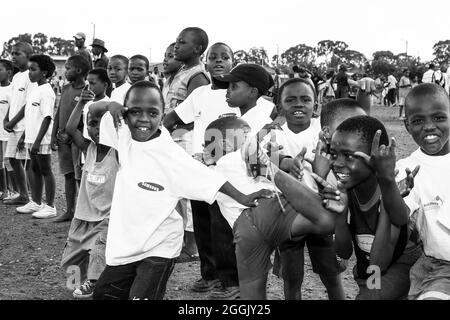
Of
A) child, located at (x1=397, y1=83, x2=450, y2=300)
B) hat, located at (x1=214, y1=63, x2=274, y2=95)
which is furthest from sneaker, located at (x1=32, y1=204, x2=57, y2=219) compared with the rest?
child, located at (x1=397, y1=83, x2=450, y2=300)

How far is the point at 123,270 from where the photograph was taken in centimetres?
335

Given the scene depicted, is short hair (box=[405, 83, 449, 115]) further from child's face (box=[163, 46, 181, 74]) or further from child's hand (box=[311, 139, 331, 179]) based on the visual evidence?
child's face (box=[163, 46, 181, 74])

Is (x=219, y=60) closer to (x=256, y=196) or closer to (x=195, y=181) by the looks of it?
(x=195, y=181)

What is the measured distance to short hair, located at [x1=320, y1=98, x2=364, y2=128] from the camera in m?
3.78

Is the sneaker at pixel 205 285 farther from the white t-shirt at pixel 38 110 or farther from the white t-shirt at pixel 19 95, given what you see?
the white t-shirt at pixel 19 95

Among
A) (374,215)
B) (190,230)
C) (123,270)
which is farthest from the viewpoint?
(190,230)

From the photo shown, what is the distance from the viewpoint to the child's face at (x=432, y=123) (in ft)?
10.2

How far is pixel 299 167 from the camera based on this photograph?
2.95m

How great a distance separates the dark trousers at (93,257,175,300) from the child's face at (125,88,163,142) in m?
0.74

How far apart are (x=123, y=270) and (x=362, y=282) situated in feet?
4.37

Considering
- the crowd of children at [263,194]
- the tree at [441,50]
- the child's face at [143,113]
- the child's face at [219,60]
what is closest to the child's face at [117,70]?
the child's face at [219,60]

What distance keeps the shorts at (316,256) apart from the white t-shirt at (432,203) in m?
0.67
